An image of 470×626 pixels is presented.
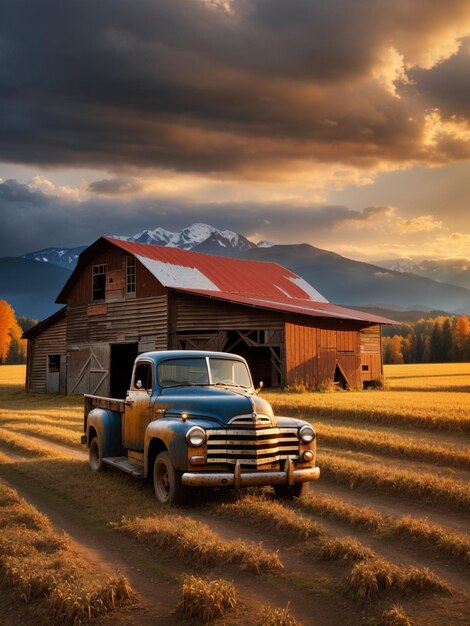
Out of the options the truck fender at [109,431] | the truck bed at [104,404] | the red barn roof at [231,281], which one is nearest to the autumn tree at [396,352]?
the red barn roof at [231,281]

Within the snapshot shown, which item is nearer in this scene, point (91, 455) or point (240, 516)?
point (240, 516)

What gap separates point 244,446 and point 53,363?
115ft

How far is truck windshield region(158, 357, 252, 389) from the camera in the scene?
439 inches

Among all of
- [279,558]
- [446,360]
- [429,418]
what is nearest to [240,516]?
[279,558]

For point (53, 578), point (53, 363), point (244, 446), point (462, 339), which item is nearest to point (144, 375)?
point (244, 446)

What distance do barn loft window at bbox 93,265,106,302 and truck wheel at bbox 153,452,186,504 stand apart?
2835 cm

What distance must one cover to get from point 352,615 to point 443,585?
104 cm

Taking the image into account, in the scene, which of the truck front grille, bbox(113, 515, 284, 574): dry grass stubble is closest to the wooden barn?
the truck front grille

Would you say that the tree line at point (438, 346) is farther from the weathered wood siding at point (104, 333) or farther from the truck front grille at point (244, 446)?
the truck front grille at point (244, 446)

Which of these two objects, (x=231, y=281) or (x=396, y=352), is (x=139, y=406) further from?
(x=396, y=352)

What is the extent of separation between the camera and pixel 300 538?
808cm

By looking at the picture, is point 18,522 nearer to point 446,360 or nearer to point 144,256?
point 144,256

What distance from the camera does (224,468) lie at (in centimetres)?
959

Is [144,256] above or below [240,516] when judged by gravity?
above
